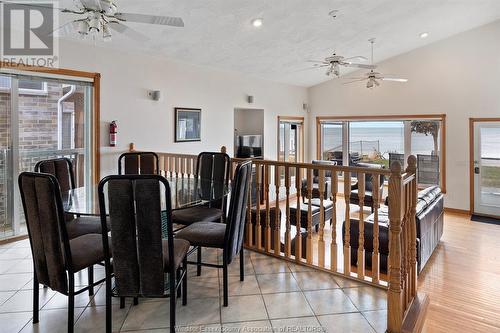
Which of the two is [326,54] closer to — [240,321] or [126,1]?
[126,1]

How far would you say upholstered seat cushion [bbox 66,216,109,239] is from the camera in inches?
104

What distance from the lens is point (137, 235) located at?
186 centimetres

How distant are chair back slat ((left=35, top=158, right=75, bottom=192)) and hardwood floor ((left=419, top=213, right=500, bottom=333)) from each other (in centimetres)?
342

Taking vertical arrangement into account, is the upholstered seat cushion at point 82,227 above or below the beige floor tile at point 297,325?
above

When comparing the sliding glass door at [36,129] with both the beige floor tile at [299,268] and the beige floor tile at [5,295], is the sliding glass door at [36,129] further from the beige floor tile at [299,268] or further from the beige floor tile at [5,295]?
the beige floor tile at [299,268]

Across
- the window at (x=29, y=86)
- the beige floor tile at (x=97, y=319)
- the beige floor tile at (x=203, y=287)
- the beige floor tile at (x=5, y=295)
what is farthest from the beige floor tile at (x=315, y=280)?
the window at (x=29, y=86)

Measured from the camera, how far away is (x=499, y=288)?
3.67 meters

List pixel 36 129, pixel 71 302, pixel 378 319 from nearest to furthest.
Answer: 1. pixel 71 302
2. pixel 378 319
3. pixel 36 129

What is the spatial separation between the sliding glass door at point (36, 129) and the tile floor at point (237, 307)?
1461mm

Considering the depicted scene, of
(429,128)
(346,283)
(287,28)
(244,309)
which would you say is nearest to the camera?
(244,309)

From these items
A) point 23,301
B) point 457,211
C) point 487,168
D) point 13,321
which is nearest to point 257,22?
point 23,301

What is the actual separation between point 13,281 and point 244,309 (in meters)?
1.95

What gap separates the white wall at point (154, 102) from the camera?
465 cm

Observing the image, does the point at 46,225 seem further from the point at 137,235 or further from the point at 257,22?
the point at 257,22
